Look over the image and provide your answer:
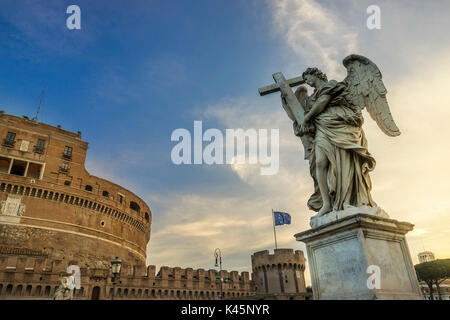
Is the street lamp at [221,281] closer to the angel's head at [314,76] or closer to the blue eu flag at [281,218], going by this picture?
the blue eu flag at [281,218]

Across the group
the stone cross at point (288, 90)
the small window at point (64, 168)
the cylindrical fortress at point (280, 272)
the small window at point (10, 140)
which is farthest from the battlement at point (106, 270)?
the stone cross at point (288, 90)

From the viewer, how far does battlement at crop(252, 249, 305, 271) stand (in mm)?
44031

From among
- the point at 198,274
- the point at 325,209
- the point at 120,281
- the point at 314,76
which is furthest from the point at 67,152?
the point at 325,209

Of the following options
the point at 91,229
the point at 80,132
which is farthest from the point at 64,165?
the point at 91,229

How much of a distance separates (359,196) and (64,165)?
1719 inches

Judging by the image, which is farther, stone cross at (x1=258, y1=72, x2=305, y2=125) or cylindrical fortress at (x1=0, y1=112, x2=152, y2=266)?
cylindrical fortress at (x1=0, y1=112, x2=152, y2=266)

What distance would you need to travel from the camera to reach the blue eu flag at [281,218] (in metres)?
38.9

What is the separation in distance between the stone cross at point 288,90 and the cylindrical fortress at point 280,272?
42.8 metres

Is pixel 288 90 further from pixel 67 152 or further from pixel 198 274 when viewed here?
pixel 67 152

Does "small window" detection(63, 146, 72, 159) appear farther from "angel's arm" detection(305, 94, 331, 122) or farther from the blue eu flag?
"angel's arm" detection(305, 94, 331, 122)

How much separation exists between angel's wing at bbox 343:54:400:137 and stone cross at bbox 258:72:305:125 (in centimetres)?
76

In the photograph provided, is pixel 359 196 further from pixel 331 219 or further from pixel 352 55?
pixel 352 55

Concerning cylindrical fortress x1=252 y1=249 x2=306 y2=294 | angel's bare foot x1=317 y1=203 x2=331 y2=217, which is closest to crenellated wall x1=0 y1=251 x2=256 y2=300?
cylindrical fortress x1=252 y1=249 x2=306 y2=294
